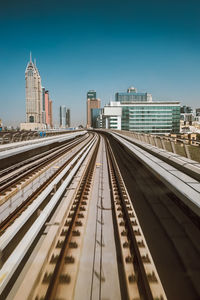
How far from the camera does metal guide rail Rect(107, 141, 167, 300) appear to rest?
9.56 ft

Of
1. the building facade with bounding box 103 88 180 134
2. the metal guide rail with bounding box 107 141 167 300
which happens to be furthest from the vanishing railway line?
the building facade with bounding box 103 88 180 134

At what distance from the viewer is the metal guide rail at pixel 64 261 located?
2973 mm

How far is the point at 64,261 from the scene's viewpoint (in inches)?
143

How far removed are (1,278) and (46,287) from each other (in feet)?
2.67

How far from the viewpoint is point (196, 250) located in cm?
376

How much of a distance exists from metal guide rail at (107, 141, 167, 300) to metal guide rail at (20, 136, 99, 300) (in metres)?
1.05

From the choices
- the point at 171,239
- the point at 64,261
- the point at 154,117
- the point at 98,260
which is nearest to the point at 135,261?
the point at 98,260

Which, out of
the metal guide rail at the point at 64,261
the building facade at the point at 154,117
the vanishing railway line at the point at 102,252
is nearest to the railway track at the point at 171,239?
the vanishing railway line at the point at 102,252

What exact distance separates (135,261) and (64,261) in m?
1.54

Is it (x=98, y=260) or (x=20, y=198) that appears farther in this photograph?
(x=20, y=198)

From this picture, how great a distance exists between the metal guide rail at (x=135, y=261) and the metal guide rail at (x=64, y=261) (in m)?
1.05

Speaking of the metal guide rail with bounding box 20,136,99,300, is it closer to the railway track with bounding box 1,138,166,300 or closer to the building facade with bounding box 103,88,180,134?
the railway track with bounding box 1,138,166,300

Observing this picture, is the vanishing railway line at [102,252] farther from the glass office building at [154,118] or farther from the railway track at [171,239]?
the glass office building at [154,118]

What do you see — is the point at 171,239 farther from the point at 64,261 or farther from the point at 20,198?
the point at 20,198
